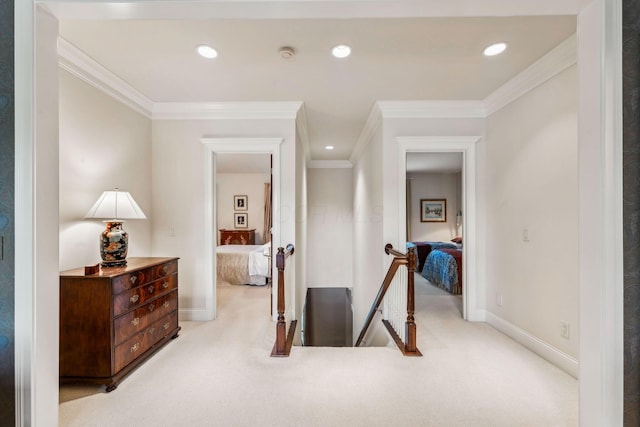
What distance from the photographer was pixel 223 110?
3293 millimetres

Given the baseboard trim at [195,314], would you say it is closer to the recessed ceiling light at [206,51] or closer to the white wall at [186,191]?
the white wall at [186,191]

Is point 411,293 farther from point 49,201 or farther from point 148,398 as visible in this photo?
point 49,201

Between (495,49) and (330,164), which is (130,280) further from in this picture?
(330,164)

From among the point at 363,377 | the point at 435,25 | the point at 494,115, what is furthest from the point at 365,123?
the point at 363,377

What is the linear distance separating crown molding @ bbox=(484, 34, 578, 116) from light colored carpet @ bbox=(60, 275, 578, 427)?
2321 mm

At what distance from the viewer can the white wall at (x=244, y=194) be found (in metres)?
7.87

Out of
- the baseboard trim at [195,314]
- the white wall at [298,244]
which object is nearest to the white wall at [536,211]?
the white wall at [298,244]

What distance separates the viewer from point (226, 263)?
5.23 meters

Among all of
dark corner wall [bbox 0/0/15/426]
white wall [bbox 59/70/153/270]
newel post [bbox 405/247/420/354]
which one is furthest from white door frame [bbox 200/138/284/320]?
dark corner wall [bbox 0/0/15/426]

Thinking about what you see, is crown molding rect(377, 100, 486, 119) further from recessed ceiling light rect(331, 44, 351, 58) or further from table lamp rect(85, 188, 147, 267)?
table lamp rect(85, 188, 147, 267)

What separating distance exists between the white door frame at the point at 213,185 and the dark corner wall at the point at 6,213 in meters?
2.05

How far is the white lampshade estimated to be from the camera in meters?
2.33

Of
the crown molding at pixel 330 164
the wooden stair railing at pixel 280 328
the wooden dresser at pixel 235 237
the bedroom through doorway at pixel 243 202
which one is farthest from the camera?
the wooden dresser at pixel 235 237

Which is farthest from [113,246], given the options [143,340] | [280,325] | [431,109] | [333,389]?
[431,109]
